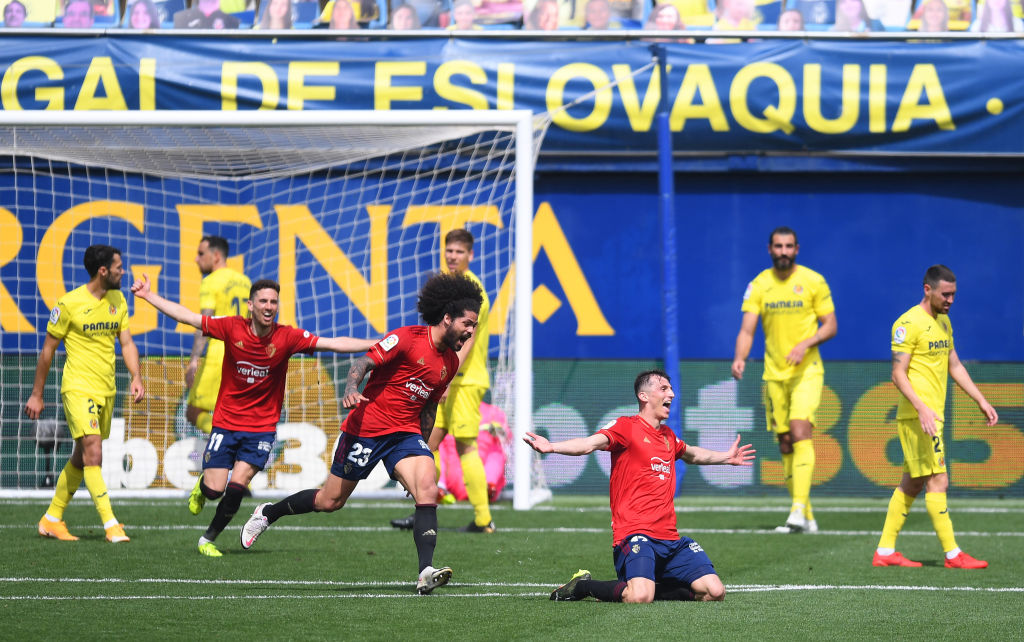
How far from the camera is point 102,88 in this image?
14.6 m

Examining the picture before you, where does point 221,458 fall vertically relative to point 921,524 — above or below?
above

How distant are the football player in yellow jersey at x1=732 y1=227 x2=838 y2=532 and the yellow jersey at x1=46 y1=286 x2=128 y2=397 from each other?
16.2 ft

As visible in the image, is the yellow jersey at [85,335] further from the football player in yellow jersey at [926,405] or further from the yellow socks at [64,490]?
the football player in yellow jersey at [926,405]

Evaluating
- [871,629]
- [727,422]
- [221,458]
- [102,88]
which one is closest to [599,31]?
[727,422]

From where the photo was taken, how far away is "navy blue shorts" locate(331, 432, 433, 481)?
23.6 feet

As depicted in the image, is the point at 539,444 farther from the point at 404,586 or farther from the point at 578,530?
the point at 578,530

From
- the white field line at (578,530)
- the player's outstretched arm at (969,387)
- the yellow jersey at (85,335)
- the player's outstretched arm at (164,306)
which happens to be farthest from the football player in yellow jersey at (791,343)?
the yellow jersey at (85,335)

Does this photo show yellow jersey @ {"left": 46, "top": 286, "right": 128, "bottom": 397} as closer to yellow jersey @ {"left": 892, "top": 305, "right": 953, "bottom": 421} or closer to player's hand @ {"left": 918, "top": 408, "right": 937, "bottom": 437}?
yellow jersey @ {"left": 892, "top": 305, "right": 953, "bottom": 421}

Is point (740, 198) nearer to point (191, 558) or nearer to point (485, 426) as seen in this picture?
point (485, 426)

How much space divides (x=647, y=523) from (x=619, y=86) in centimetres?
882

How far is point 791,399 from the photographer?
35.0 feet

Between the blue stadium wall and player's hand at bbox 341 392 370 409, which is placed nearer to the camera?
player's hand at bbox 341 392 370 409

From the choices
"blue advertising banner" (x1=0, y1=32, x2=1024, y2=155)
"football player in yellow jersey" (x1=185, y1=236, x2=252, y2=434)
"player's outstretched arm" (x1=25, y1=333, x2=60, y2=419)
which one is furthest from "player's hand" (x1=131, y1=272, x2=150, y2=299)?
"blue advertising banner" (x1=0, y1=32, x2=1024, y2=155)

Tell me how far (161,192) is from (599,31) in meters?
5.27
